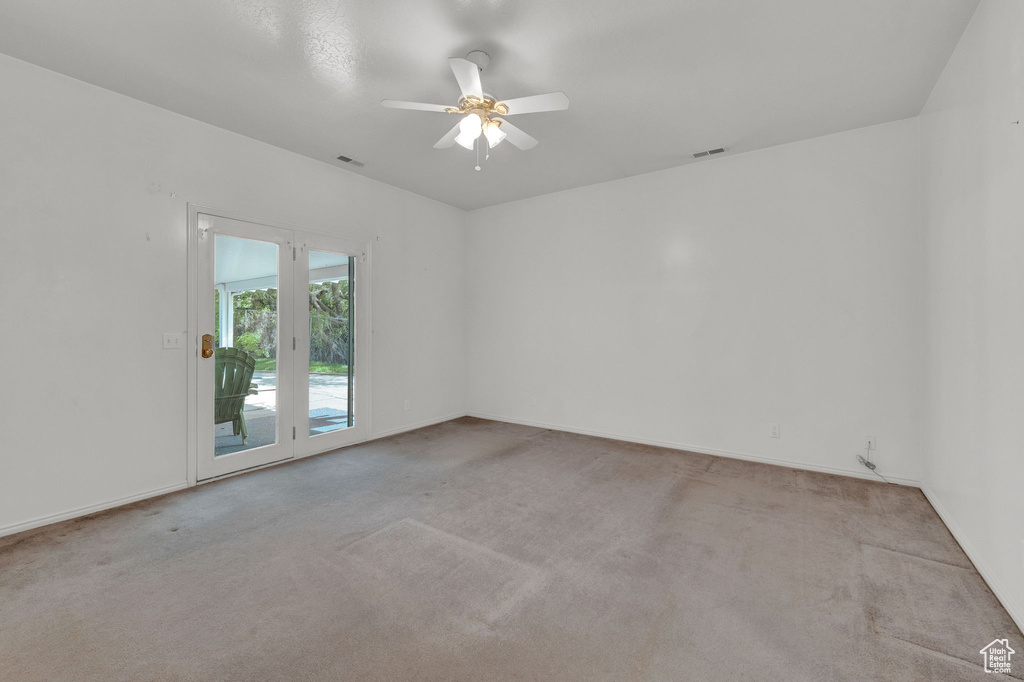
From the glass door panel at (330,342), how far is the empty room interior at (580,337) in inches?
1.8

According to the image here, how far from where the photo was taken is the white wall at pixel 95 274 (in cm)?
272

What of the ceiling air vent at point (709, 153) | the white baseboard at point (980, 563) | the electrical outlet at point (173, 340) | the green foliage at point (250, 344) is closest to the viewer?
the white baseboard at point (980, 563)

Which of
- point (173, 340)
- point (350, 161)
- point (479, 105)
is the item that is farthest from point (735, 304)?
point (173, 340)

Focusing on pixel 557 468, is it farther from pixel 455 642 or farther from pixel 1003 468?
pixel 1003 468

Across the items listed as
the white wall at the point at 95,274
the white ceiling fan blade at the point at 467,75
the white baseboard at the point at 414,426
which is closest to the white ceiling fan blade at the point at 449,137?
the white ceiling fan blade at the point at 467,75

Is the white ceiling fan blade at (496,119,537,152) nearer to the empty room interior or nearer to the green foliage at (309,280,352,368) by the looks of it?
the empty room interior

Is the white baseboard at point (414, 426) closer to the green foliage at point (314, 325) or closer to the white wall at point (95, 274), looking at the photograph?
the green foliage at point (314, 325)

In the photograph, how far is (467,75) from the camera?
2406 mm

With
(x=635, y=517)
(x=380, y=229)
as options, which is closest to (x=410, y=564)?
(x=635, y=517)

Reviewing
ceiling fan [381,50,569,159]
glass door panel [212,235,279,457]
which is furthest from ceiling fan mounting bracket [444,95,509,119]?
glass door panel [212,235,279,457]

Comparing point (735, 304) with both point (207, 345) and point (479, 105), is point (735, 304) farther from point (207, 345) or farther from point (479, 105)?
point (207, 345)

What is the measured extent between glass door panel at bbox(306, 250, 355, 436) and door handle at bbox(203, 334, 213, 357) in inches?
34.0

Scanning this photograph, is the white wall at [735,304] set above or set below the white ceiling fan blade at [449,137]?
below

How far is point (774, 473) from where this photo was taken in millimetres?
3789
